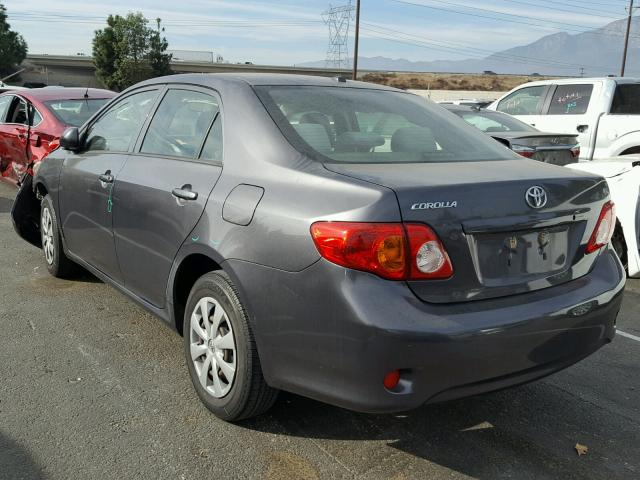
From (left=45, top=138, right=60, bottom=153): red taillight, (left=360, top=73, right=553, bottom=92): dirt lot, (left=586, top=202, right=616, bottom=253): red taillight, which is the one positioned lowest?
(left=45, top=138, right=60, bottom=153): red taillight

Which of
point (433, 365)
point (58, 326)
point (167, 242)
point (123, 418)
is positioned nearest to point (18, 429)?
point (123, 418)

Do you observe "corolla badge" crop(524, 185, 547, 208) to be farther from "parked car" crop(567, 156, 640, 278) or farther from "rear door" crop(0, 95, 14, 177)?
"rear door" crop(0, 95, 14, 177)

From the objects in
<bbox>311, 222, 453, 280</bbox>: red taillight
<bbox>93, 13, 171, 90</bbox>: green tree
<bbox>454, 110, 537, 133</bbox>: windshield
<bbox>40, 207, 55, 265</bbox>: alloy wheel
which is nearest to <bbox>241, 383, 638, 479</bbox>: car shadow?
Answer: <bbox>311, 222, 453, 280</bbox>: red taillight

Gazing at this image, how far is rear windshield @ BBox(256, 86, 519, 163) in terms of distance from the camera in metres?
2.95

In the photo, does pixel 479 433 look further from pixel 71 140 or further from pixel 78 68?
pixel 78 68

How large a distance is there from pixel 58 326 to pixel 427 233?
2956 mm

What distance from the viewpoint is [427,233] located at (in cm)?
235

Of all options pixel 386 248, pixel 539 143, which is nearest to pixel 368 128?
pixel 386 248

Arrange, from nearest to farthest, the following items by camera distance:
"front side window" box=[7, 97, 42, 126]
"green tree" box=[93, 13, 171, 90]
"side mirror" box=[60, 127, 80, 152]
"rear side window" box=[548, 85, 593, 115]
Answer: "side mirror" box=[60, 127, 80, 152] < "front side window" box=[7, 97, 42, 126] < "rear side window" box=[548, 85, 593, 115] < "green tree" box=[93, 13, 171, 90]

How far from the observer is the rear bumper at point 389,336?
7.52 feet

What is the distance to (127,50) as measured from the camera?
2852 inches

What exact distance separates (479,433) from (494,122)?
22.7 ft

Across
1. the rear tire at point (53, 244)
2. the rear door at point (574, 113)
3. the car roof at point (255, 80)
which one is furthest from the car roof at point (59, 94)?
the rear door at point (574, 113)

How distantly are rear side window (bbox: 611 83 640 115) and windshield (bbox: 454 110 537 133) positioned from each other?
5.93 feet
